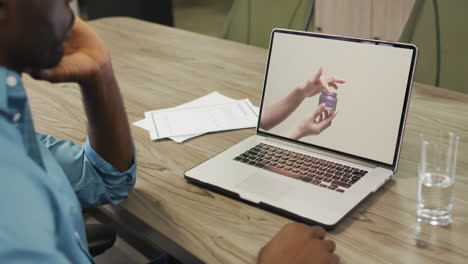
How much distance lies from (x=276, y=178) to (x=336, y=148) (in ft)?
0.53

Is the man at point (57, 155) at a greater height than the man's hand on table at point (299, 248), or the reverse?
the man at point (57, 155)

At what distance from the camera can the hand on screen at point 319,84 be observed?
110 centimetres

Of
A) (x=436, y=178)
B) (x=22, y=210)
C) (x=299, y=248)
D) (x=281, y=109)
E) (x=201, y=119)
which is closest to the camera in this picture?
(x=22, y=210)

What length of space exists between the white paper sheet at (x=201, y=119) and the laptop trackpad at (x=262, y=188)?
11.7 inches

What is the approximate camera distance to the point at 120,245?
5.53 feet

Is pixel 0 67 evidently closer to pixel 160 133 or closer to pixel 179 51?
pixel 160 133

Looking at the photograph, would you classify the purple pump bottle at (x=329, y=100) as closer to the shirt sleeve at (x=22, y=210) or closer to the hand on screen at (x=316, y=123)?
the hand on screen at (x=316, y=123)

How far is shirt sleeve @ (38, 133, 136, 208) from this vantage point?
3.35ft

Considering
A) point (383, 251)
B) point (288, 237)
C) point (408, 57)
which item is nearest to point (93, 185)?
point (288, 237)

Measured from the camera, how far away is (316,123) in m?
1.12

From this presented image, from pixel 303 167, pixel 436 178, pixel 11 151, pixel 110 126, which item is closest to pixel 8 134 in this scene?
pixel 11 151

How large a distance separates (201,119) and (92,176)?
396mm

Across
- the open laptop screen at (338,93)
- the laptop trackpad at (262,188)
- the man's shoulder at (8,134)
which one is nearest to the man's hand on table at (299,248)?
the laptop trackpad at (262,188)

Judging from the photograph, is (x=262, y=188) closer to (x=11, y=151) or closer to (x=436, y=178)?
(x=436, y=178)
